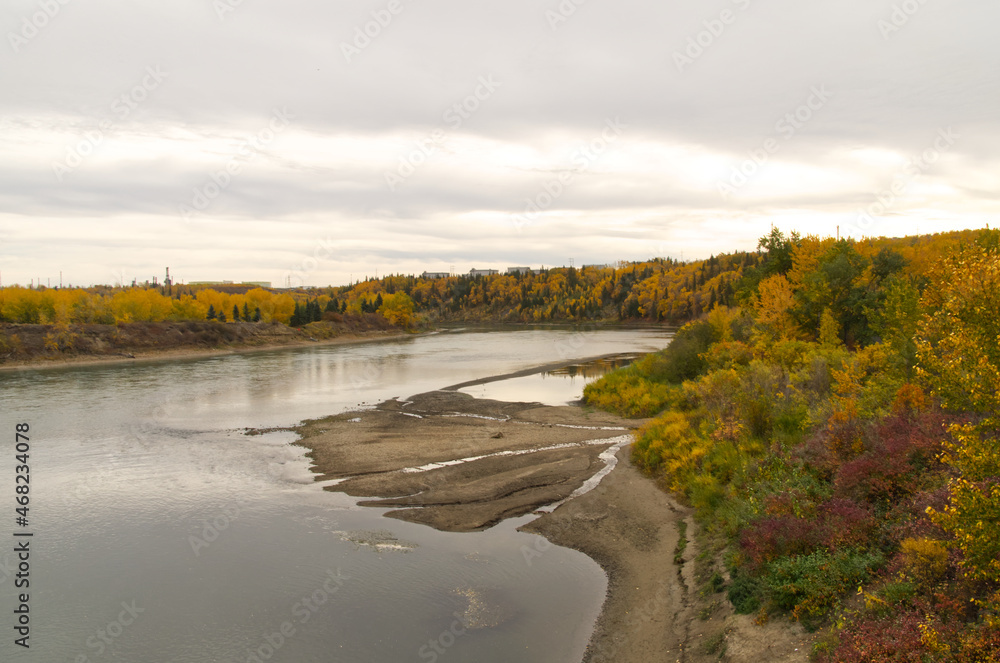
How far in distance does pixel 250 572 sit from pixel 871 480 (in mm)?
13536

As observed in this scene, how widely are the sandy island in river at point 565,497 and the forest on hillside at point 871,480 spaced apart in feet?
2.61

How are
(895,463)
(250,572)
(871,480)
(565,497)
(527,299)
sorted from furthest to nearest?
(527,299), (565,497), (250,572), (871,480), (895,463)

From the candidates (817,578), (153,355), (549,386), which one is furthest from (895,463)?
(153,355)

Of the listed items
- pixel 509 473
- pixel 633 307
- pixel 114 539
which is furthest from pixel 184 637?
pixel 633 307

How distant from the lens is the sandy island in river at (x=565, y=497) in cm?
1036

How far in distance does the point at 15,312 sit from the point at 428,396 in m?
73.2

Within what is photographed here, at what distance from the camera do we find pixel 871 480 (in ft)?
33.8

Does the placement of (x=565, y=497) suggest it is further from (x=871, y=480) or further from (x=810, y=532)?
(x=871, y=480)

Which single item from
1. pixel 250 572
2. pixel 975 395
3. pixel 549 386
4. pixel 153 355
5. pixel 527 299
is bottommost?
pixel 250 572

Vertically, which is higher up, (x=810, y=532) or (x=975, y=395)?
(x=975, y=395)

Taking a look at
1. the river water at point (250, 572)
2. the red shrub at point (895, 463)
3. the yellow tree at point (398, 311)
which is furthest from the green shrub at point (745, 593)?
the yellow tree at point (398, 311)

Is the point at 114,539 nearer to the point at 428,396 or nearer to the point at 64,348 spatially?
the point at 428,396

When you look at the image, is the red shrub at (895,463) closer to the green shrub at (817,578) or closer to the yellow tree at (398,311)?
the green shrub at (817,578)

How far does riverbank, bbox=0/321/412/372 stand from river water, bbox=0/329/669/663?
4364 cm
